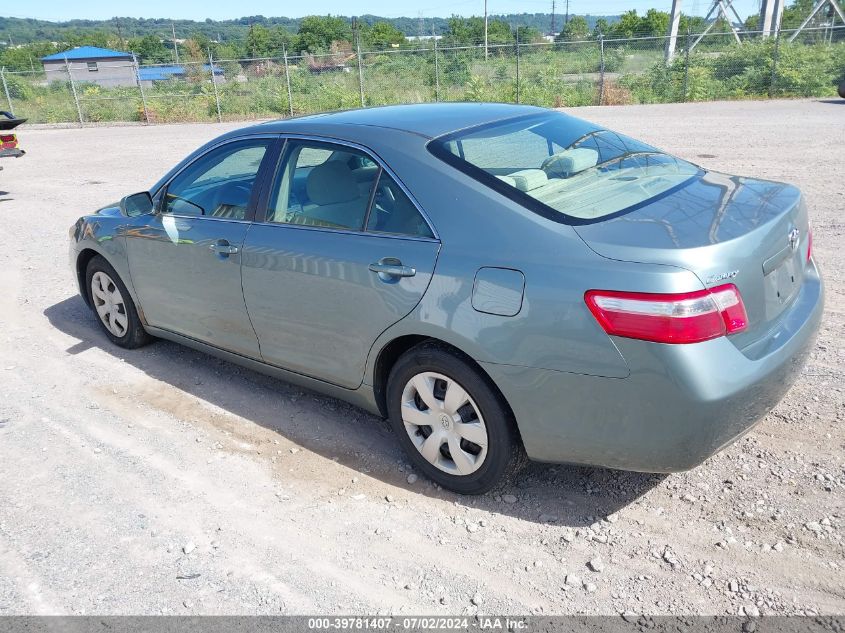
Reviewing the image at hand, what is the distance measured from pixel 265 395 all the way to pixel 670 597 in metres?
2.78

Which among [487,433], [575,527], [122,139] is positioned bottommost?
[122,139]

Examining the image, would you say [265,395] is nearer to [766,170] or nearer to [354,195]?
[354,195]

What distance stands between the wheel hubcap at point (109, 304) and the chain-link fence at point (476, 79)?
20.5 meters

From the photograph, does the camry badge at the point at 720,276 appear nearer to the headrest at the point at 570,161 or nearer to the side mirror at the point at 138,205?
the headrest at the point at 570,161

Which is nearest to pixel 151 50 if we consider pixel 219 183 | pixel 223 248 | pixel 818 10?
pixel 818 10

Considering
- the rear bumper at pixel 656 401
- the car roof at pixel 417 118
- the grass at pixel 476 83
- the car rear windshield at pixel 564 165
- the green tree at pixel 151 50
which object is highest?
the car roof at pixel 417 118

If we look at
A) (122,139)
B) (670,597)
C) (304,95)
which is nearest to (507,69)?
(304,95)

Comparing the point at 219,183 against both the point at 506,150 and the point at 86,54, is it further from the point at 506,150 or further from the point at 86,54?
the point at 86,54

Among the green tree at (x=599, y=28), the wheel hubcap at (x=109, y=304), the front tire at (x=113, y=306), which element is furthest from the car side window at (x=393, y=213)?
the green tree at (x=599, y=28)

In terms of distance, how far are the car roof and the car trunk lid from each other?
1068mm

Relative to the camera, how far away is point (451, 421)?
10.8 ft

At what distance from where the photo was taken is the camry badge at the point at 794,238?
3148 mm

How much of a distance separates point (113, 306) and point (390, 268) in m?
2.98

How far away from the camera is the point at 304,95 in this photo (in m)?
28.0
